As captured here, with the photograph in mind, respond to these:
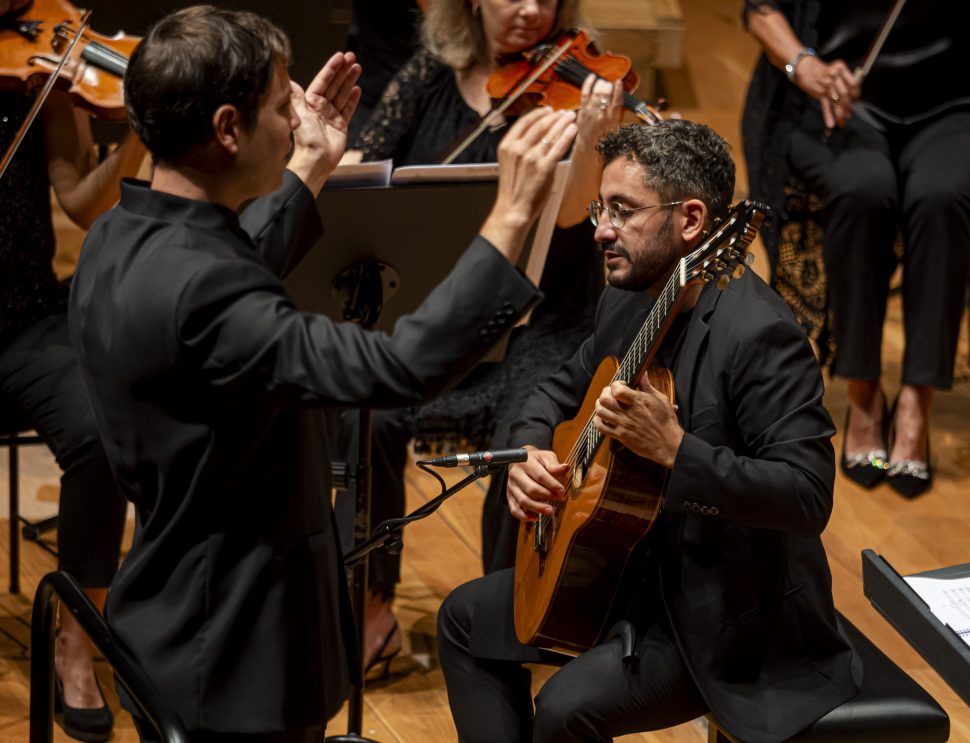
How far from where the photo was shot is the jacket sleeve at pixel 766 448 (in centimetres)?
188

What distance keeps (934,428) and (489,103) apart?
166 cm

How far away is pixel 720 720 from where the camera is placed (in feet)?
6.36

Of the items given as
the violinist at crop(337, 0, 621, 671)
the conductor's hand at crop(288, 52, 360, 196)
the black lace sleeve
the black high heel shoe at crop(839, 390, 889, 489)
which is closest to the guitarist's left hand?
the conductor's hand at crop(288, 52, 360, 196)

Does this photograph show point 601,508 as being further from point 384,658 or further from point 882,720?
point 384,658

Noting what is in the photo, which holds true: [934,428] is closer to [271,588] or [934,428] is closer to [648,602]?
[648,602]

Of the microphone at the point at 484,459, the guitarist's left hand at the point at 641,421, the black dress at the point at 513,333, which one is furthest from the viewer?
the black dress at the point at 513,333

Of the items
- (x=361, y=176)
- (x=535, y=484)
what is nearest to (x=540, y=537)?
(x=535, y=484)

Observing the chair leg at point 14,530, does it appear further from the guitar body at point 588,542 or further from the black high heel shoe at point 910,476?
the black high heel shoe at point 910,476

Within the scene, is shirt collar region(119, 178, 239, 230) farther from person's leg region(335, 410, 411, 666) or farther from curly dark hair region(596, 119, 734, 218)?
person's leg region(335, 410, 411, 666)

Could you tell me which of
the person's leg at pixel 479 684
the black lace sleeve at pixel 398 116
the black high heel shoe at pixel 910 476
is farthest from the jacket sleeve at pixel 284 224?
the black high heel shoe at pixel 910 476

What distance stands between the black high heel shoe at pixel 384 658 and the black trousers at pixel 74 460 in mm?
556

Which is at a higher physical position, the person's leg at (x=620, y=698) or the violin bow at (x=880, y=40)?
the violin bow at (x=880, y=40)

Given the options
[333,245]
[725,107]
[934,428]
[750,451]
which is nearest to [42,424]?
[333,245]

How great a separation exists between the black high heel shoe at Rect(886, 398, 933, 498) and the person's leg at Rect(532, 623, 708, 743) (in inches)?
65.9
